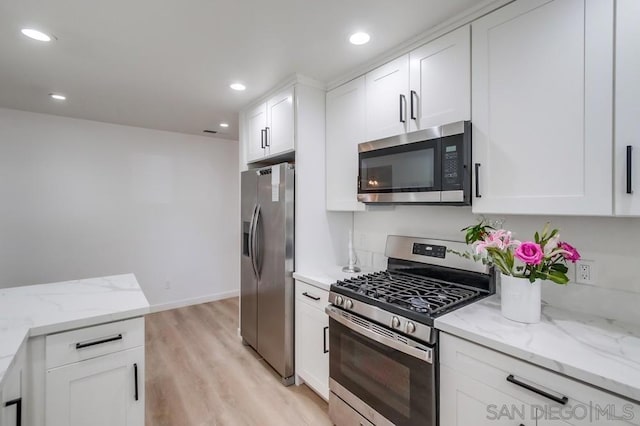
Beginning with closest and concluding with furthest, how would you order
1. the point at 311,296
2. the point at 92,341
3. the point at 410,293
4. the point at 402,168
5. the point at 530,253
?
the point at 530,253, the point at 92,341, the point at 410,293, the point at 402,168, the point at 311,296

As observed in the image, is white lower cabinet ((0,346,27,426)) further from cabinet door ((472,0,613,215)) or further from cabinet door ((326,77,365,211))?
cabinet door ((472,0,613,215))

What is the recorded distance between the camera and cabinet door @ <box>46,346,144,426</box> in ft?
4.32

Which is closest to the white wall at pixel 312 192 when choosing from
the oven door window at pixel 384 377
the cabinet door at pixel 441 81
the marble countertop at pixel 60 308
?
the oven door window at pixel 384 377

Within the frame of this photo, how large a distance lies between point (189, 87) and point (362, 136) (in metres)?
1.59

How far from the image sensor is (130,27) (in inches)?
68.6

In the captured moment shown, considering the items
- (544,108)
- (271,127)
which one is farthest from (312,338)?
(544,108)

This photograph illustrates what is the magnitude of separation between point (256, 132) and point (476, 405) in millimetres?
2692

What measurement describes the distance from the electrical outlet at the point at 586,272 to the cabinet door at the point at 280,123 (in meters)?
1.95

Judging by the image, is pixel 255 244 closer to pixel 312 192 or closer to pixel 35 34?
pixel 312 192

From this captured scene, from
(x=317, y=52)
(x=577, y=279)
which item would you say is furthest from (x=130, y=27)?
(x=577, y=279)

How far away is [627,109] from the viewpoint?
1.11 m

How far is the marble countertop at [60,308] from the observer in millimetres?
1221

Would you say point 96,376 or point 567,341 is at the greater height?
point 567,341

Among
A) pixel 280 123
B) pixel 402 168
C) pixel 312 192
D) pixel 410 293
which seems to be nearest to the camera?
pixel 410 293
